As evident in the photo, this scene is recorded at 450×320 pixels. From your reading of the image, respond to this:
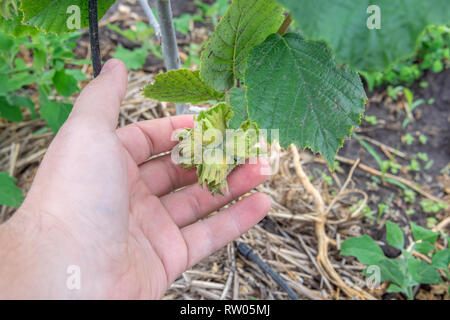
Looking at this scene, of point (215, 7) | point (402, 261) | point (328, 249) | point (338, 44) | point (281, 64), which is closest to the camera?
point (338, 44)

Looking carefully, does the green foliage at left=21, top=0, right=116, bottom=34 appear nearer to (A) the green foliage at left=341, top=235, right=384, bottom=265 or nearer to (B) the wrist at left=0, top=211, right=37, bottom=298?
(B) the wrist at left=0, top=211, right=37, bottom=298

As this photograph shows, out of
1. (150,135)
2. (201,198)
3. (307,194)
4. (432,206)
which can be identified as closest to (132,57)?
(150,135)

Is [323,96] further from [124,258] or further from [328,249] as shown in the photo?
[328,249]

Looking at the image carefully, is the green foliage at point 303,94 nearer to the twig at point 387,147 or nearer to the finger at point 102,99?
the finger at point 102,99

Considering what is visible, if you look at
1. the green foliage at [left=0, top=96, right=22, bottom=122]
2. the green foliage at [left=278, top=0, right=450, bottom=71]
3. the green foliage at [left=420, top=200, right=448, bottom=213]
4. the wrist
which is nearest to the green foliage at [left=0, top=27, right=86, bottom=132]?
the green foliage at [left=0, top=96, right=22, bottom=122]

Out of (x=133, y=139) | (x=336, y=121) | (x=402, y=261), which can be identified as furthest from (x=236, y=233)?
(x=402, y=261)

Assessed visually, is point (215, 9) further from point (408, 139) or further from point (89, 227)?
point (89, 227)
